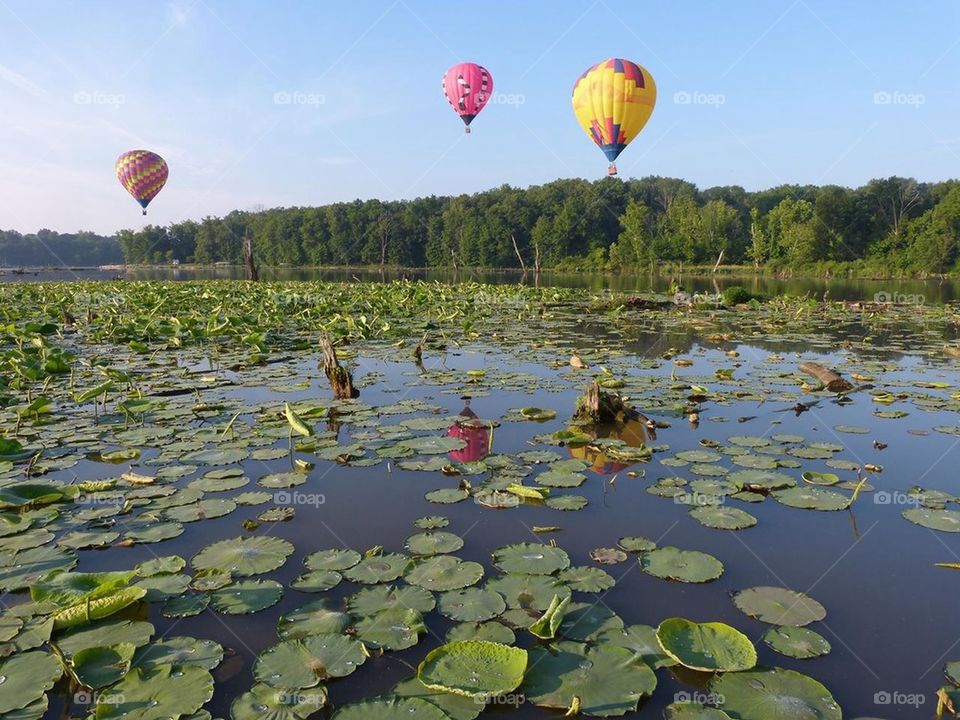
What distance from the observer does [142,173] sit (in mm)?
27734

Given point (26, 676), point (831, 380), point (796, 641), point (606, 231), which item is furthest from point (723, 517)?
point (606, 231)

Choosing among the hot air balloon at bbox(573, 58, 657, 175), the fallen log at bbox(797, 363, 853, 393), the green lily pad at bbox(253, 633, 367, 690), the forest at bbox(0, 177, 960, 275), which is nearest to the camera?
the green lily pad at bbox(253, 633, 367, 690)

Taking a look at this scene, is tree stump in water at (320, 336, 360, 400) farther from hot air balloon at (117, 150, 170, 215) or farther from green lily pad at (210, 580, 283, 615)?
hot air balloon at (117, 150, 170, 215)

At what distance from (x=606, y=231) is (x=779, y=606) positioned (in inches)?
2888

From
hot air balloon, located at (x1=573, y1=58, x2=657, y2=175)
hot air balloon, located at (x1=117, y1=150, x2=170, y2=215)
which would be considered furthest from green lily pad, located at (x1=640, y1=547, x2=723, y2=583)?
hot air balloon, located at (x1=117, y1=150, x2=170, y2=215)

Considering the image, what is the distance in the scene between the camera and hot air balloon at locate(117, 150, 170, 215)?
27.6 m

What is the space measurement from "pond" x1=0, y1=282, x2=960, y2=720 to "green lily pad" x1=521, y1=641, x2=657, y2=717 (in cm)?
1

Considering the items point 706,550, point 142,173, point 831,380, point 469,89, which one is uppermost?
point 469,89

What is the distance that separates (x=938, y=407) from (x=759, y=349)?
4037 mm

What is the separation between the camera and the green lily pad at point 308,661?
6.99ft

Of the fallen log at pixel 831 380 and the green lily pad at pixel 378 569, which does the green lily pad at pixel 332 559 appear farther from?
the fallen log at pixel 831 380

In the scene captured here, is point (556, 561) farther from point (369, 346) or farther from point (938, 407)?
point (369, 346)

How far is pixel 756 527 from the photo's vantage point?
347cm

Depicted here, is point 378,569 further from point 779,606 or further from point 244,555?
point 779,606
